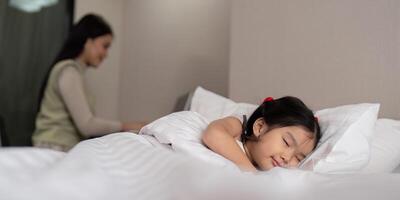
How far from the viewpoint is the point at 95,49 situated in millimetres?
1709

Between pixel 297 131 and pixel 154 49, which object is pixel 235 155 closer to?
pixel 297 131

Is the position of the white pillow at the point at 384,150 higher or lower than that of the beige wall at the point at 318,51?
lower

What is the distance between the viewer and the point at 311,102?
1.39 metres

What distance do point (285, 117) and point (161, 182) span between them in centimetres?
57

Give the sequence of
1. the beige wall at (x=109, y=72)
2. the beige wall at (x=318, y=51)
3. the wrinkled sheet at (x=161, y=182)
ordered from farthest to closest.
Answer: the beige wall at (x=109, y=72) → the beige wall at (x=318, y=51) → the wrinkled sheet at (x=161, y=182)

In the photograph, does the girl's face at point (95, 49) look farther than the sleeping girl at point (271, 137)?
Yes

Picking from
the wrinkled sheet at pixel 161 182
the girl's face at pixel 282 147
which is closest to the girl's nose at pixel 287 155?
the girl's face at pixel 282 147

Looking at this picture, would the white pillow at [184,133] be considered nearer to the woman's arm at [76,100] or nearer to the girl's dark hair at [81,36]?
the woman's arm at [76,100]

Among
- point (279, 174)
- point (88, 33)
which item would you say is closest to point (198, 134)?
point (279, 174)

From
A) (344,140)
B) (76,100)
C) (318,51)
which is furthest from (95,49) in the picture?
(344,140)

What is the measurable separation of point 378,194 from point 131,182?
0.31 meters

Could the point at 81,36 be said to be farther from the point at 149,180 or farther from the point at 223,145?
the point at 149,180

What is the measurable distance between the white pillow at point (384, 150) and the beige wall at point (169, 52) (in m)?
0.99

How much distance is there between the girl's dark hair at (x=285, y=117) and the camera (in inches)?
39.2
